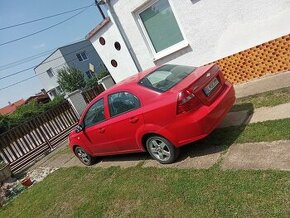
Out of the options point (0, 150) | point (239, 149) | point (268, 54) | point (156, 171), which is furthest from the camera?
point (0, 150)

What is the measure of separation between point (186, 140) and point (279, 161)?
4.91 ft

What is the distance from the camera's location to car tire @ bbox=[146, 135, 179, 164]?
224 inches

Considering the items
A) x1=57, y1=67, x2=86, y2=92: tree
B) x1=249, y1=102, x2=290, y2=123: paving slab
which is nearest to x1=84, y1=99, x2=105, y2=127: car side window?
x1=249, y1=102, x2=290, y2=123: paving slab

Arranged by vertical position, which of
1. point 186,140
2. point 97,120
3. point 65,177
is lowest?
point 65,177

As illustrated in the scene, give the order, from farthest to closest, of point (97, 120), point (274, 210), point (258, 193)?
point (97, 120), point (258, 193), point (274, 210)

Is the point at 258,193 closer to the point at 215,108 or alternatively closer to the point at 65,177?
the point at 215,108

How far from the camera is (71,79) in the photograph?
1854 inches

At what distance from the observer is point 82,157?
8453 millimetres

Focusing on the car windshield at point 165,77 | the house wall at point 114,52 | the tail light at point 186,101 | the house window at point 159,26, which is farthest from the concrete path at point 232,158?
the house wall at point 114,52

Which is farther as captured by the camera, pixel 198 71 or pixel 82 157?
pixel 82 157

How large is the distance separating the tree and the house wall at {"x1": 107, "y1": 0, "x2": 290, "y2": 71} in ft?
123

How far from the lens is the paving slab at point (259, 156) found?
437cm

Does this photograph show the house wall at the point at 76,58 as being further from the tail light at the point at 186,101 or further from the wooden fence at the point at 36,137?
the tail light at the point at 186,101

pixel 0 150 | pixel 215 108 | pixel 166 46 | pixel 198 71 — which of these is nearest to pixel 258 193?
pixel 215 108
